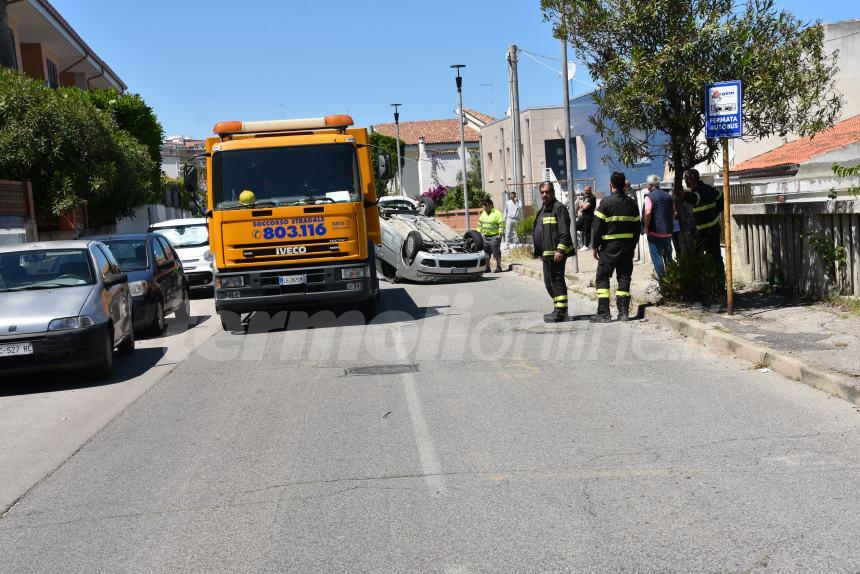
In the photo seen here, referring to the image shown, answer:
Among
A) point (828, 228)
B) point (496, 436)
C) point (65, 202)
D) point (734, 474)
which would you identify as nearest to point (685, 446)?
point (734, 474)

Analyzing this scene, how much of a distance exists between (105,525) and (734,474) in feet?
11.8

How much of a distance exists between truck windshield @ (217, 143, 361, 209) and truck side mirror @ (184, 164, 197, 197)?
653 mm

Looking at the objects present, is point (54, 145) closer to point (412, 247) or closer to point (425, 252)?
point (412, 247)

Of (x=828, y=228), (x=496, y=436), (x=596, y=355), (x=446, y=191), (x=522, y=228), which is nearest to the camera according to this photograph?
(x=496, y=436)

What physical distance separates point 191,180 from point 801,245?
863cm

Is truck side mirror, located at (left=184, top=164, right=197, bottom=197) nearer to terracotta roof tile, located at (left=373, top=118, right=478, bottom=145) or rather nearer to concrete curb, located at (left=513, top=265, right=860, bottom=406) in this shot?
concrete curb, located at (left=513, top=265, right=860, bottom=406)

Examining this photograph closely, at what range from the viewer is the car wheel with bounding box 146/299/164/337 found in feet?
47.8

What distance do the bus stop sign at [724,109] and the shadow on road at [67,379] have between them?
715cm

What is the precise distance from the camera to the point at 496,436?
6914mm

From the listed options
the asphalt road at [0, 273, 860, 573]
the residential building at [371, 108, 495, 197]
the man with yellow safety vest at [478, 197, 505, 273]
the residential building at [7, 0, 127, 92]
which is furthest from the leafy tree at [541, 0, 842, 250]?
the residential building at [371, 108, 495, 197]

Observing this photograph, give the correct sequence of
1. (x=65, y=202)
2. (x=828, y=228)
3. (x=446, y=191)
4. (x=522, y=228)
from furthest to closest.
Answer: (x=446, y=191), (x=522, y=228), (x=65, y=202), (x=828, y=228)

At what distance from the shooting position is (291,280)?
45.0 ft

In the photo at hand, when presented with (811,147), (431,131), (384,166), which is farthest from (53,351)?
(431,131)

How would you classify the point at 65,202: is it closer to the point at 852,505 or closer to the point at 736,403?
the point at 736,403
